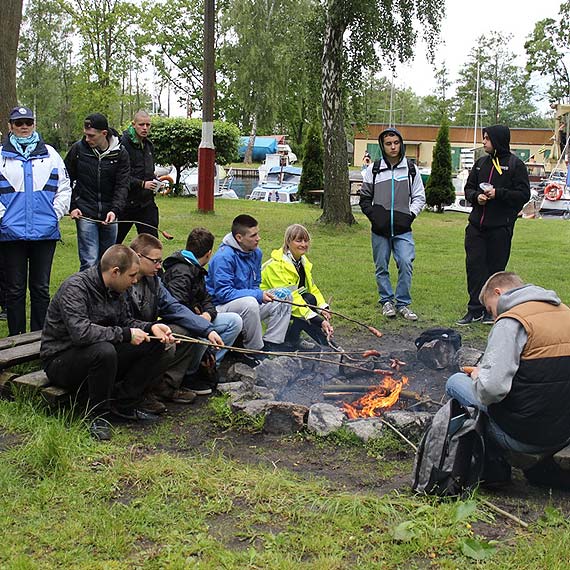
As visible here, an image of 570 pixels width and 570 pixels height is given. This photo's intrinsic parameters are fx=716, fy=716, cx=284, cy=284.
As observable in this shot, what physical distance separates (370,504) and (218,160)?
19224 mm

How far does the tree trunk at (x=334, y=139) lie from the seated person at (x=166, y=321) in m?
9.18

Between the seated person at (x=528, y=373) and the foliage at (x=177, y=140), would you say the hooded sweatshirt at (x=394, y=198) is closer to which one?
the seated person at (x=528, y=373)

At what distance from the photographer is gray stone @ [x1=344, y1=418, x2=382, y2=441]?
4.50 m

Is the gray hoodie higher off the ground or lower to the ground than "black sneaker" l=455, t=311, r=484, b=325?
higher

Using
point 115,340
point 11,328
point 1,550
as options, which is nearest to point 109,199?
point 11,328

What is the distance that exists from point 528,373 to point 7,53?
791 centimetres

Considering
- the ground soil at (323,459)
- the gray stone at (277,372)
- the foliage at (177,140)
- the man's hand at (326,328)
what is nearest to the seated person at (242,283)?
the gray stone at (277,372)

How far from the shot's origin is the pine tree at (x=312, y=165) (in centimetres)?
2209

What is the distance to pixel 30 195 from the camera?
231 inches

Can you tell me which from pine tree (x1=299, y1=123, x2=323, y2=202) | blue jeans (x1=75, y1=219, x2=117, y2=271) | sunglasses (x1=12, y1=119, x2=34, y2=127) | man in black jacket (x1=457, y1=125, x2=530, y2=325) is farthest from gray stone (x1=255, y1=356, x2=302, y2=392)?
pine tree (x1=299, y1=123, x2=323, y2=202)

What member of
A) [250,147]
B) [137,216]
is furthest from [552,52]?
[137,216]

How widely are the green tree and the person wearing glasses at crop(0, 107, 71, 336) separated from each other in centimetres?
866

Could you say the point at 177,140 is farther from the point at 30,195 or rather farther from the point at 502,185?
the point at 30,195

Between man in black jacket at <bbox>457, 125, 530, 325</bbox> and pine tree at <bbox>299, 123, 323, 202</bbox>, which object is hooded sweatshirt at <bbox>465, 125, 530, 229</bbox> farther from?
pine tree at <bbox>299, 123, 323, 202</bbox>
